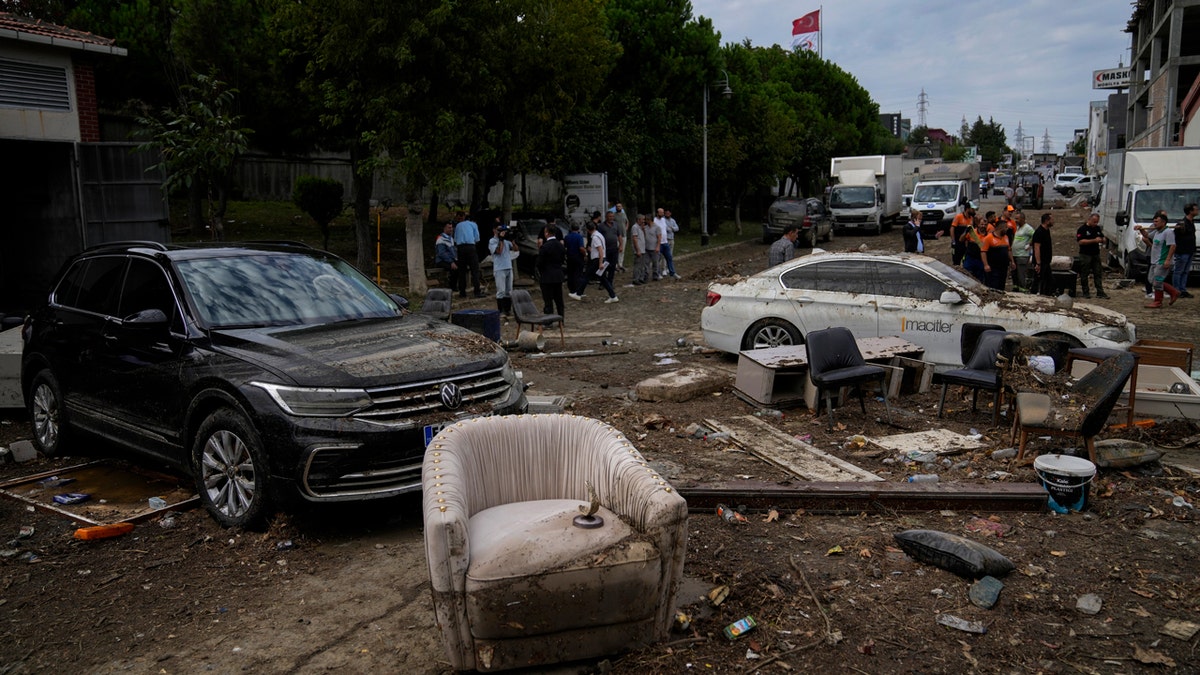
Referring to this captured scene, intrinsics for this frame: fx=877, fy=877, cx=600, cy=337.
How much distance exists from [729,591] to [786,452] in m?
3.00

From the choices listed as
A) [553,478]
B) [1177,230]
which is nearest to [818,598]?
[553,478]

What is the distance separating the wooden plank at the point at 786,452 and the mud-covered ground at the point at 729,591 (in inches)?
9.3

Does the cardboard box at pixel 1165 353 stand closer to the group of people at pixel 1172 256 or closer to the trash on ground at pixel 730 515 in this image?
the trash on ground at pixel 730 515

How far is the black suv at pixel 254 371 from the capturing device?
17.8ft

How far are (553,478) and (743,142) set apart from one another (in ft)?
115

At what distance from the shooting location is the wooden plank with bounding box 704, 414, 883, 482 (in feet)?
23.1

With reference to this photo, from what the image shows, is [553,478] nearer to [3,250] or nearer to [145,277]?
[145,277]

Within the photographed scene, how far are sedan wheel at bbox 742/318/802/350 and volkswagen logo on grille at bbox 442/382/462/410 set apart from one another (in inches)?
234

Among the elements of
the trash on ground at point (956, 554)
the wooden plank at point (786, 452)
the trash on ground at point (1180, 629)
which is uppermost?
the trash on ground at point (956, 554)

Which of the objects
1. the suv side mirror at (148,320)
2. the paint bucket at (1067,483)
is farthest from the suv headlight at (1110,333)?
the suv side mirror at (148,320)

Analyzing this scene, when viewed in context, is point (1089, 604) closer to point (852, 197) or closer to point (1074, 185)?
point (852, 197)

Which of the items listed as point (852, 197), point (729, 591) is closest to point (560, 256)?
point (729, 591)

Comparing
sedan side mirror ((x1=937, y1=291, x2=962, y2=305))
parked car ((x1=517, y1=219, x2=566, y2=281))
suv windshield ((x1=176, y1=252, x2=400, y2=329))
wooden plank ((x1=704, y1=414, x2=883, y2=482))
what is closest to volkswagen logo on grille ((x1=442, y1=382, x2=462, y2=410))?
suv windshield ((x1=176, y1=252, x2=400, y2=329))

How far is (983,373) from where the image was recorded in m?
8.47
